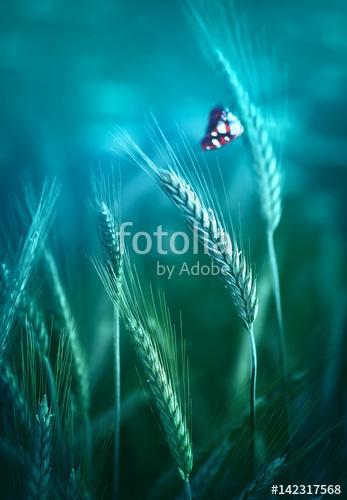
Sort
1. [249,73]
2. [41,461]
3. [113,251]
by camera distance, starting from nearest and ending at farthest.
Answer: [41,461], [113,251], [249,73]

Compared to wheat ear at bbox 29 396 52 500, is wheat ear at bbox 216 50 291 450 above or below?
above

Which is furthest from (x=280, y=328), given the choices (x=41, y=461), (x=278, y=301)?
(x=41, y=461)

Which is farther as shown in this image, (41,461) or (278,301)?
(278,301)

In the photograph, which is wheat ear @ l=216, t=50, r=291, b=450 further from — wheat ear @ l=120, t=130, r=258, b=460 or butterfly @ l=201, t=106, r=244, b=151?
wheat ear @ l=120, t=130, r=258, b=460

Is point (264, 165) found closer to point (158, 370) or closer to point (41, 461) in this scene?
point (158, 370)

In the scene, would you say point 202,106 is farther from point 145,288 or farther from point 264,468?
point 264,468
